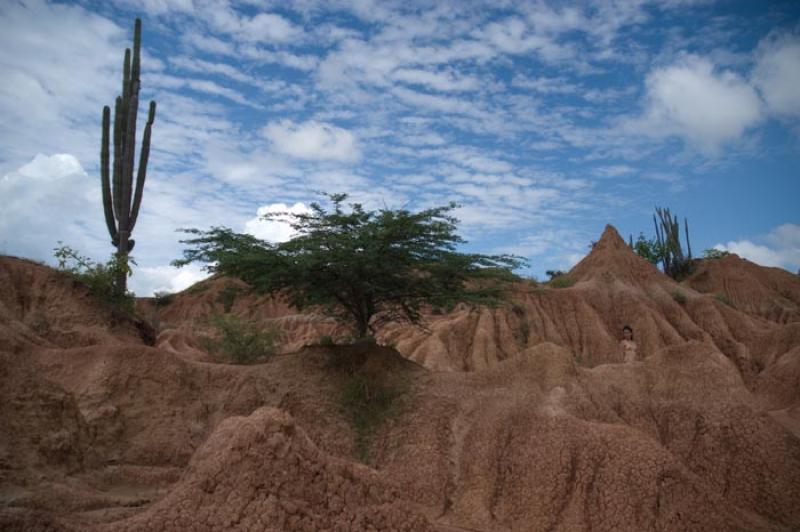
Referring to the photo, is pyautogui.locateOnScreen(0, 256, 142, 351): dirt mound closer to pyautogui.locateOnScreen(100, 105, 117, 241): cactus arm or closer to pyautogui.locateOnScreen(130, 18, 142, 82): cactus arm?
pyautogui.locateOnScreen(100, 105, 117, 241): cactus arm

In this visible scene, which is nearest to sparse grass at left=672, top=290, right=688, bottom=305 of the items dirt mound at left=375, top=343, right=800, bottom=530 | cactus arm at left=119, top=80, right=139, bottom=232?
dirt mound at left=375, top=343, right=800, bottom=530

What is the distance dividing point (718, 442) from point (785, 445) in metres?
1.22

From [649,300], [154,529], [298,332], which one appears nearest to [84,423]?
[154,529]

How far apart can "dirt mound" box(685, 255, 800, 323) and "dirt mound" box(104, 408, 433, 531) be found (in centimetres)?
4641

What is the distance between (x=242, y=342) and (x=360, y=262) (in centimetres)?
1176

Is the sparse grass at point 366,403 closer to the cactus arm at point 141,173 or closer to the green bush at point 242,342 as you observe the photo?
the green bush at point 242,342

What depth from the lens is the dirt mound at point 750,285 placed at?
4962 centimetres

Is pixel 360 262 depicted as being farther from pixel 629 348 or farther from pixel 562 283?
pixel 562 283

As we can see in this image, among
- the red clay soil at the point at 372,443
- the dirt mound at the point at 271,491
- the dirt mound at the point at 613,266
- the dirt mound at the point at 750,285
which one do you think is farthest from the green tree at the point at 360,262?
the dirt mound at the point at 750,285

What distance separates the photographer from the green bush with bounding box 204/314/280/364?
2439cm

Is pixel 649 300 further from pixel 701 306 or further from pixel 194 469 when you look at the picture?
pixel 194 469

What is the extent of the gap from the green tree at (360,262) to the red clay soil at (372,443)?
1606mm

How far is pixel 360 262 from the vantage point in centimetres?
1477

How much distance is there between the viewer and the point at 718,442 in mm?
12945
